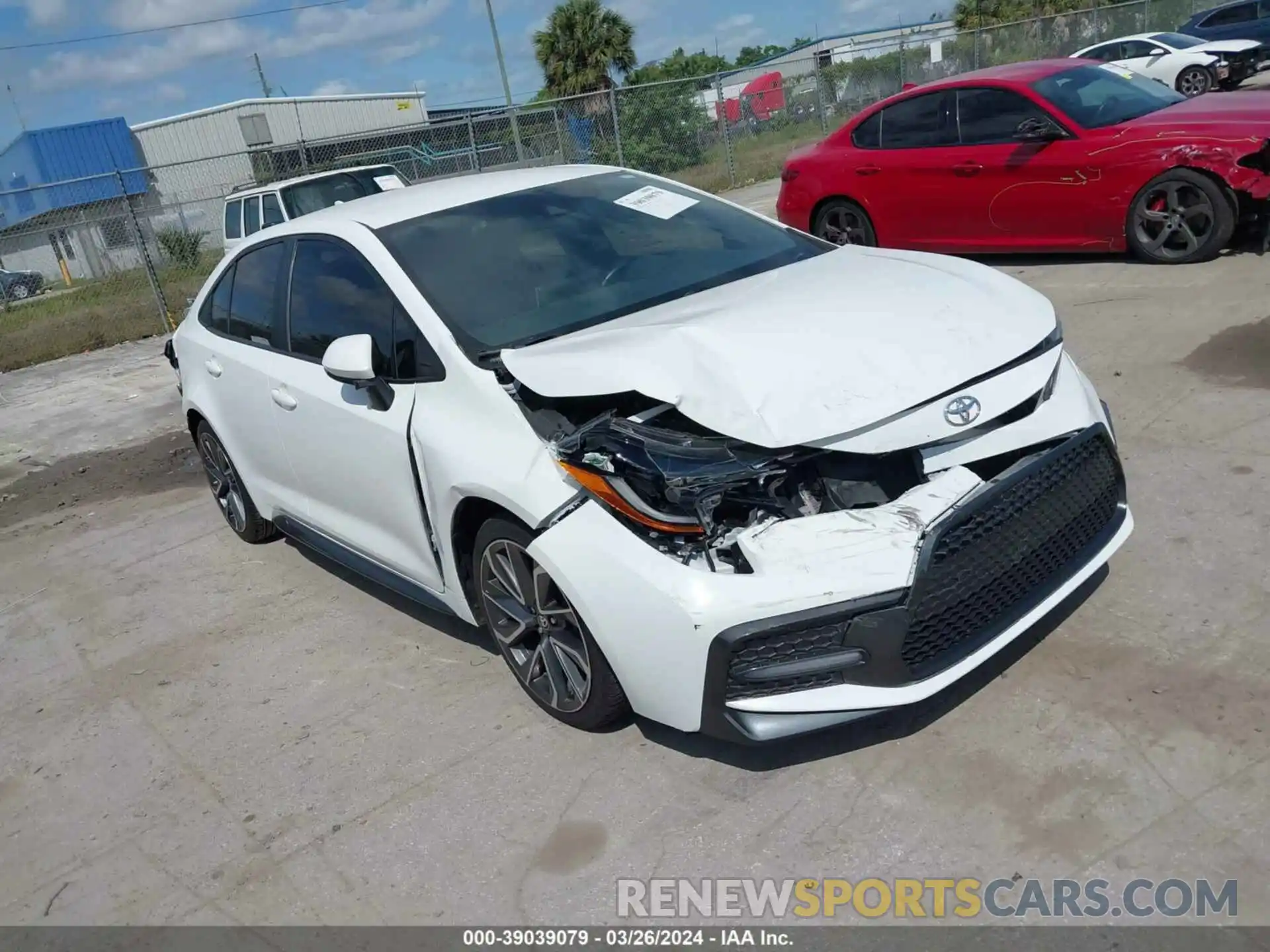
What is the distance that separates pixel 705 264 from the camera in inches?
165

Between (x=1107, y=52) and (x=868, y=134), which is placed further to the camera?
(x=1107, y=52)

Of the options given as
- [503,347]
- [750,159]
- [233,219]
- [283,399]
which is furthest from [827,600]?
[750,159]

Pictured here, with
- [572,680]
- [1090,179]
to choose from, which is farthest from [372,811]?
[1090,179]

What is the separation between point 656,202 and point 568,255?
68 cm

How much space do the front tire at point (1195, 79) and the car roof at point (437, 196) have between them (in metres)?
17.2

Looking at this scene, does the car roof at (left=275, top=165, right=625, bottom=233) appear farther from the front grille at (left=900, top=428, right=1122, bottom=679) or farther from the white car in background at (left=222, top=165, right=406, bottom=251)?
the white car in background at (left=222, top=165, right=406, bottom=251)

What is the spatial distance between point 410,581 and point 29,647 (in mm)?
2259

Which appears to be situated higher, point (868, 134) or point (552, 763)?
point (868, 134)

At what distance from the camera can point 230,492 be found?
572 centimetres

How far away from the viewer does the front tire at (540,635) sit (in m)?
3.26

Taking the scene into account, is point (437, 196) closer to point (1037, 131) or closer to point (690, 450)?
point (690, 450)

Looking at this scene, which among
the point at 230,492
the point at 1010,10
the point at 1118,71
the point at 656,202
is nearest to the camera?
the point at 656,202

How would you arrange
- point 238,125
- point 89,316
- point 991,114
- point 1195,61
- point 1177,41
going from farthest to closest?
point 238,125, point 1177,41, point 1195,61, point 89,316, point 991,114

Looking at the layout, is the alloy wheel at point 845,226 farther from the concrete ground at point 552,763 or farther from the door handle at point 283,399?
the door handle at point 283,399
